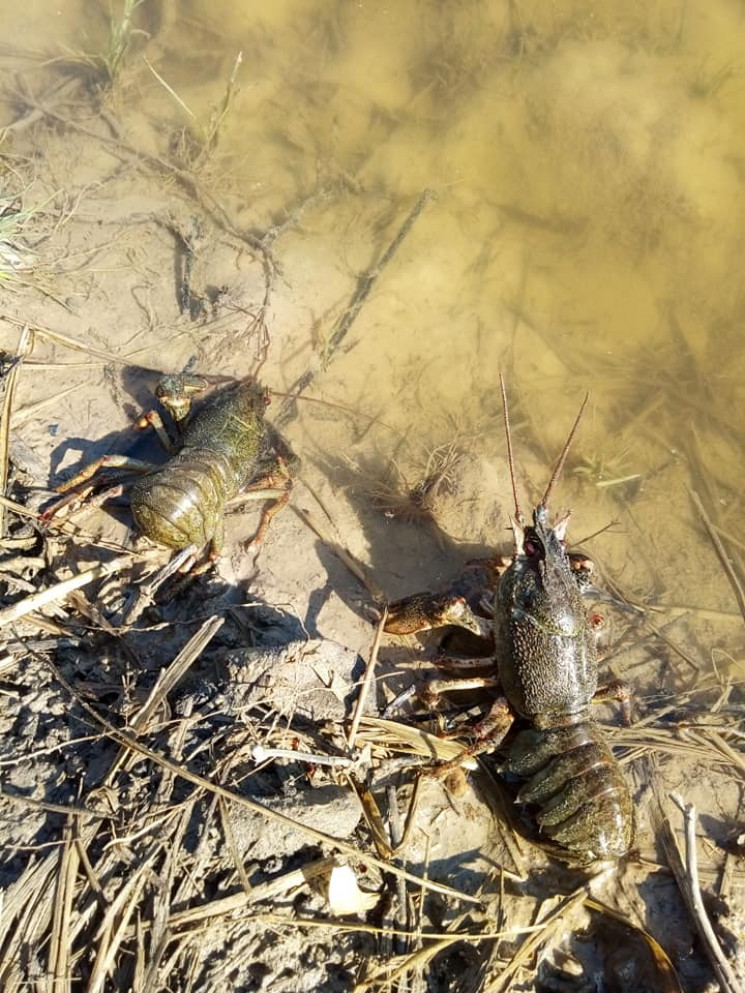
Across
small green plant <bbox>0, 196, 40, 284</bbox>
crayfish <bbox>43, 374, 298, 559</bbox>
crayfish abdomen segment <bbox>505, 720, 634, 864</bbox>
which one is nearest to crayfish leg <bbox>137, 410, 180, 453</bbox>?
crayfish <bbox>43, 374, 298, 559</bbox>

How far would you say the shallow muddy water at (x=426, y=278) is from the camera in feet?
15.5

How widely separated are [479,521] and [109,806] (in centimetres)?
312

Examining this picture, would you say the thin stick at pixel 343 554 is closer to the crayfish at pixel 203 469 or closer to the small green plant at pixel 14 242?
the crayfish at pixel 203 469

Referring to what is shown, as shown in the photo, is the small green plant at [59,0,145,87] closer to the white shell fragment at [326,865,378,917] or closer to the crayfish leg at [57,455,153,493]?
the crayfish leg at [57,455,153,493]

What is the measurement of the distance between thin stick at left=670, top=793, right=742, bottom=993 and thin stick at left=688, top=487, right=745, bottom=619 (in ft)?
5.96

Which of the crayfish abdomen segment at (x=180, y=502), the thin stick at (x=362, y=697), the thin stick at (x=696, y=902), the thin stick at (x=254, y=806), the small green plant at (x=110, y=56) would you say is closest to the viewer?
the thin stick at (x=254, y=806)

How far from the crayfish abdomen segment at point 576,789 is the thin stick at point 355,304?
9.95ft

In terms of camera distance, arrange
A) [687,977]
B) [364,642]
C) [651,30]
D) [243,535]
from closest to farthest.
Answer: [687,977], [364,642], [243,535], [651,30]

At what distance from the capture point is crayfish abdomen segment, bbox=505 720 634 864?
3.48 meters

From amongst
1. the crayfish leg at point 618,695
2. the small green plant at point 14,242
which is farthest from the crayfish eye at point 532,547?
the small green plant at point 14,242

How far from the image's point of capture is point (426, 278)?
6.19 m

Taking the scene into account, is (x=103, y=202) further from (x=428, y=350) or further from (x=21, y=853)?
(x=21, y=853)

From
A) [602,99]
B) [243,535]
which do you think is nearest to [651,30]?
[602,99]

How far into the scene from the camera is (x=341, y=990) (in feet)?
9.24
